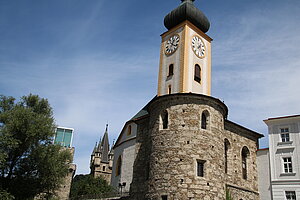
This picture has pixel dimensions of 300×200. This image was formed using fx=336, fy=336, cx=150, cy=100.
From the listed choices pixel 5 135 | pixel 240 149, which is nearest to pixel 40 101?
pixel 5 135

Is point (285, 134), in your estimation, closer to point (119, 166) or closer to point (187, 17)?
point (187, 17)

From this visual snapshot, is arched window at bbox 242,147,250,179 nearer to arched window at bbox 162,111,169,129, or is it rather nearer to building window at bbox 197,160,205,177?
building window at bbox 197,160,205,177

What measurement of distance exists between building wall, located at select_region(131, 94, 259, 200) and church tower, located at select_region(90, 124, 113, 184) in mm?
39820

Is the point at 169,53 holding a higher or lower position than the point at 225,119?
higher

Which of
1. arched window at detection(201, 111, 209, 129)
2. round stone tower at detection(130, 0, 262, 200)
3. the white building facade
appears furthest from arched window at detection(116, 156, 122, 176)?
the white building facade

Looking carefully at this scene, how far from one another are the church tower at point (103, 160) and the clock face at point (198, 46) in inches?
1506

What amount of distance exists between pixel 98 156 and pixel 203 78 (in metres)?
44.9

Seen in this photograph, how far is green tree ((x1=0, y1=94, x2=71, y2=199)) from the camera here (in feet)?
70.9

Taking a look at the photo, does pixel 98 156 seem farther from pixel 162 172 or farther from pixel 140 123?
pixel 162 172

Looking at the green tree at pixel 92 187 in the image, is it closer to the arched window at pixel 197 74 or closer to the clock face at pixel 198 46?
the arched window at pixel 197 74

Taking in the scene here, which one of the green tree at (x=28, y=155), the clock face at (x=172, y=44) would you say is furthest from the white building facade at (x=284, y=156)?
the green tree at (x=28, y=155)

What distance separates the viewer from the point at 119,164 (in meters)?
32.4

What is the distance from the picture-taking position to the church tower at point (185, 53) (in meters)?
27.5

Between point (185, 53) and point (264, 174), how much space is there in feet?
38.5
